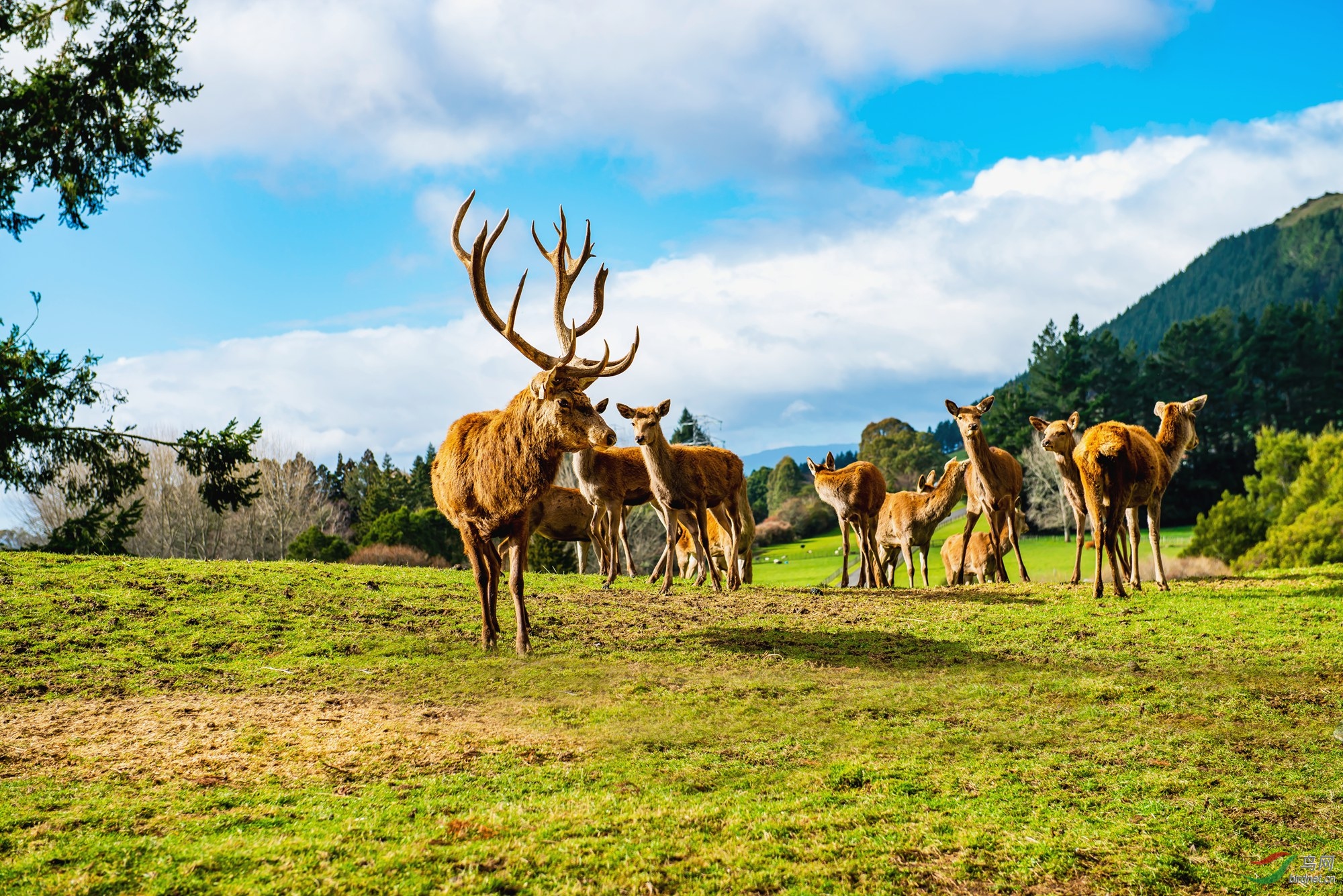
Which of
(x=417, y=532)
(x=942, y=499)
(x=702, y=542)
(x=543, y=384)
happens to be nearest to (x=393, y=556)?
(x=417, y=532)

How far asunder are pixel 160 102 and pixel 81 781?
20031 millimetres

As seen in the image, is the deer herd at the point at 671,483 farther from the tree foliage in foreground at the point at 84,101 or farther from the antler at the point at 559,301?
the tree foliage in foreground at the point at 84,101

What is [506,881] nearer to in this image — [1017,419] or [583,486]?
[583,486]

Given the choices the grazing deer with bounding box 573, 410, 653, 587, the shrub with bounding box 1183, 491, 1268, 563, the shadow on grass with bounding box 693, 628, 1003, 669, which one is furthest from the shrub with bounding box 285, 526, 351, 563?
the shrub with bounding box 1183, 491, 1268, 563

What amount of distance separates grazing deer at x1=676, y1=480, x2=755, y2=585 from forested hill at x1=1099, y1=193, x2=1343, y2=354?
137 meters

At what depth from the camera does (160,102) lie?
2134cm

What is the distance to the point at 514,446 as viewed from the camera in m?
9.63

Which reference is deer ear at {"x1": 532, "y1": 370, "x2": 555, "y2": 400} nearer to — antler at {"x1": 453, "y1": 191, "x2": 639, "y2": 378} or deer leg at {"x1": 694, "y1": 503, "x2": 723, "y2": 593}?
antler at {"x1": 453, "y1": 191, "x2": 639, "y2": 378}

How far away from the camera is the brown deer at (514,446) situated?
31.0ft

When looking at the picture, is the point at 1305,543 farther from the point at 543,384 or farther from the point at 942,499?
the point at 543,384

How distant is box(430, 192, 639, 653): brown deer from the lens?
9.45 m

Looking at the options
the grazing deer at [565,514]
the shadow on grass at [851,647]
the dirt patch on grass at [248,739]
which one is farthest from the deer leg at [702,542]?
the dirt patch on grass at [248,739]

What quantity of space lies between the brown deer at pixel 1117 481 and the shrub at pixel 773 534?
168 ft

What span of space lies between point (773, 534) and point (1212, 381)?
3495cm
